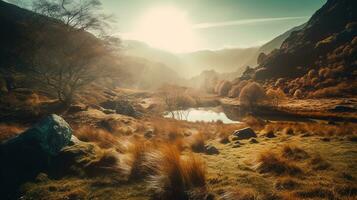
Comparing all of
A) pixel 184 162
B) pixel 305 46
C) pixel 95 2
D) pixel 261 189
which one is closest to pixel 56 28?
pixel 95 2

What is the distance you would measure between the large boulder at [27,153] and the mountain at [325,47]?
459 feet

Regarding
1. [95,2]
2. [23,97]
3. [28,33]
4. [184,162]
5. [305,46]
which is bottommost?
[184,162]

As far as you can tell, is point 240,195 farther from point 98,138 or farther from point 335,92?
point 335,92

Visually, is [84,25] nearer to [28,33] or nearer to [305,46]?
[28,33]

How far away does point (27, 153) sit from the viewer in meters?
7.54

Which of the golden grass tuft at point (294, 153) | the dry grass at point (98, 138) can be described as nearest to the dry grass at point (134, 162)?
the dry grass at point (98, 138)

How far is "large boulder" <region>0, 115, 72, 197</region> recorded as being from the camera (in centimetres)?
702

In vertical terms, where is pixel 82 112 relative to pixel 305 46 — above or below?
below

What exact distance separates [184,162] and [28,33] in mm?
22402

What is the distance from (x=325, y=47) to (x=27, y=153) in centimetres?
18226

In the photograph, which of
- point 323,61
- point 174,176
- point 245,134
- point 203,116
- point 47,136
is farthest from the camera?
point 323,61

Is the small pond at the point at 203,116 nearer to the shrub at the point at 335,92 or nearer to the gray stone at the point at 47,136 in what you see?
the shrub at the point at 335,92

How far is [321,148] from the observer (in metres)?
9.58

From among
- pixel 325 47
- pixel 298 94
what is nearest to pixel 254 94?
pixel 298 94
